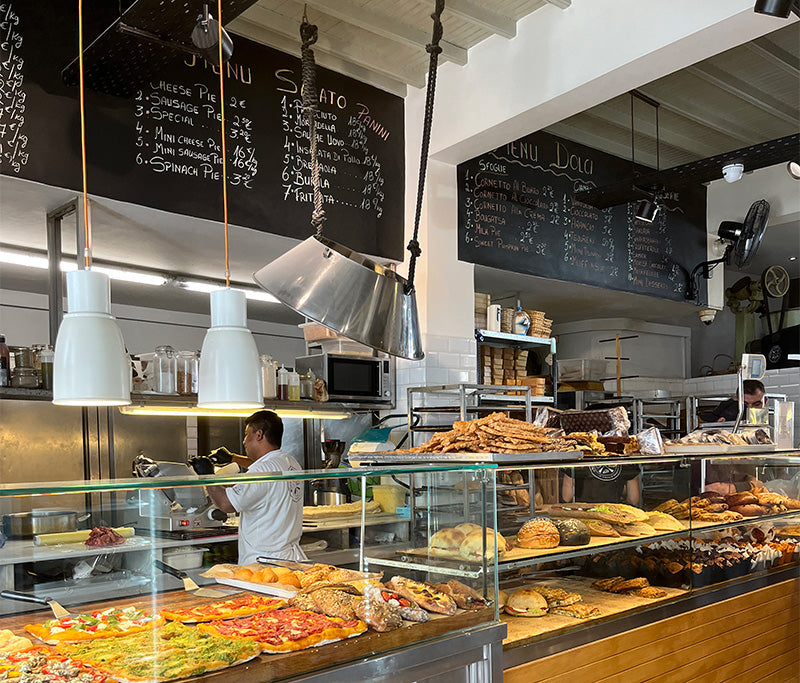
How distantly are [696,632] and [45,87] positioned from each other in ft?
13.6

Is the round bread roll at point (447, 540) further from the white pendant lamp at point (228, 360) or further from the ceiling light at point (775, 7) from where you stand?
the ceiling light at point (775, 7)

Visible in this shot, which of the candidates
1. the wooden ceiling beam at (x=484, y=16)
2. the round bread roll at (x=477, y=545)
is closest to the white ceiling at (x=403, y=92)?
the wooden ceiling beam at (x=484, y=16)

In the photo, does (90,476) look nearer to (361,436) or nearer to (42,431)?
(42,431)

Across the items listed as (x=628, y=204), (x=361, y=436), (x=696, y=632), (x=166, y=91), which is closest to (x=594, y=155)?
(x=628, y=204)

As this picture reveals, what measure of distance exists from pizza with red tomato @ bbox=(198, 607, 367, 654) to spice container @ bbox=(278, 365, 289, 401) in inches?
113

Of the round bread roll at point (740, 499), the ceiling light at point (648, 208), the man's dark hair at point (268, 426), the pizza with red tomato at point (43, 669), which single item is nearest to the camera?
the pizza with red tomato at point (43, 669)

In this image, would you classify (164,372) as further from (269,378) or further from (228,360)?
(228,360)

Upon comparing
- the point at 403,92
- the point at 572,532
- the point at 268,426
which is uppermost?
the point at 403,92

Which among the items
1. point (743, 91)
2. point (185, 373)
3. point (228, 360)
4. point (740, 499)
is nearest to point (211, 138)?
point (185, 373)

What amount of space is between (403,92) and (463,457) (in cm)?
350

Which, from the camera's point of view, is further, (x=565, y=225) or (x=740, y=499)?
(x=565, y=225)

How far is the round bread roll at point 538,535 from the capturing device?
3254mm

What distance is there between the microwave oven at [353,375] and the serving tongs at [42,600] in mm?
3263

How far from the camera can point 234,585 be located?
240 cm
